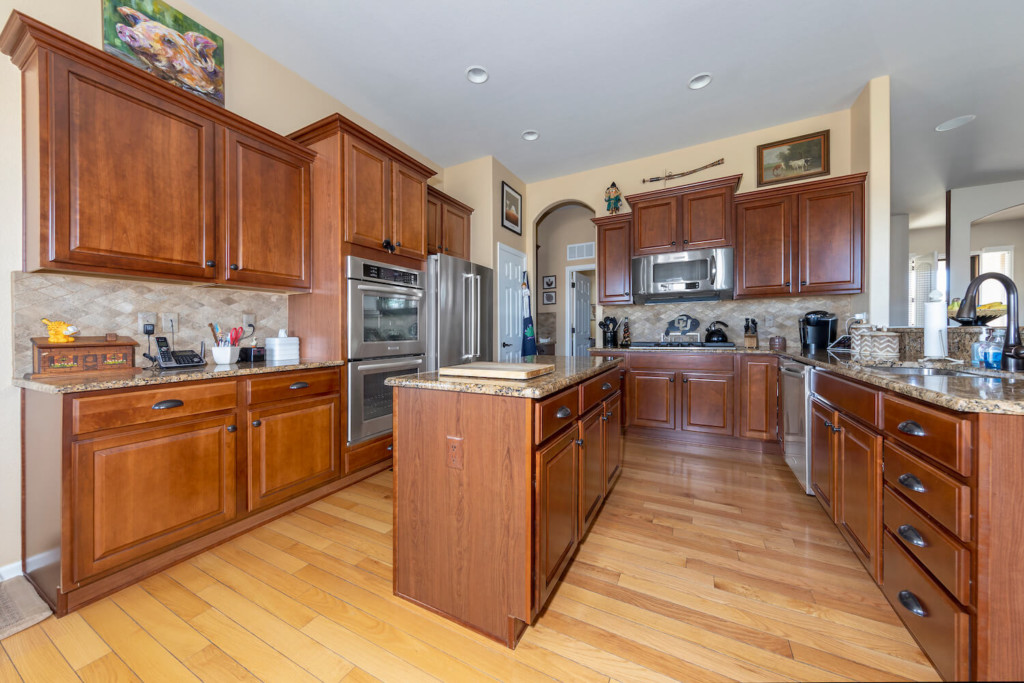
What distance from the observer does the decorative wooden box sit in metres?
1.57

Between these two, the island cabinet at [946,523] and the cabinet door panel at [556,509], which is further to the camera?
the cabinet door panel at [556,509]

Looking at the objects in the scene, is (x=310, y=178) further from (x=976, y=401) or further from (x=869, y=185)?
(x=869, y=185)

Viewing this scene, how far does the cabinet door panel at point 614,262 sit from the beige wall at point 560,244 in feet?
5.69

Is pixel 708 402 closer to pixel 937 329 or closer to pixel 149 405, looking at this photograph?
pixel 937 329

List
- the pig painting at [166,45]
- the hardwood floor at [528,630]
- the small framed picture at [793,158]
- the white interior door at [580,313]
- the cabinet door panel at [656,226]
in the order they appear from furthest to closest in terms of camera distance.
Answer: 1. the white interior door at [580,313]
2. the cabinet door panel at [656,226]
3. the small framed picture at [793,158]
4. the pig painting at [166,45]
5. the hardwood floor at [528,630]

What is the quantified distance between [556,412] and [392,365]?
1.73 m

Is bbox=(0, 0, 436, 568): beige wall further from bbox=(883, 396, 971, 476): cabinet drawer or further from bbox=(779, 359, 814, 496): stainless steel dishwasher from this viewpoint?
bbox=(779, 359, 814, 496): stainless steel dishwasher

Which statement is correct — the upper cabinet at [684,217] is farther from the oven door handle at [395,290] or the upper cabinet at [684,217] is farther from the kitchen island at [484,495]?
the kitchen island at [484,495]

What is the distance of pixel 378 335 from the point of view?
2650 millimetres

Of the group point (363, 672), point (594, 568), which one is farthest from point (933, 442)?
point (363, 672)

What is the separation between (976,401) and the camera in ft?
2.74

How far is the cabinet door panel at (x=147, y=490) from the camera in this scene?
139cm

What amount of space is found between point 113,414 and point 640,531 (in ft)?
7.82

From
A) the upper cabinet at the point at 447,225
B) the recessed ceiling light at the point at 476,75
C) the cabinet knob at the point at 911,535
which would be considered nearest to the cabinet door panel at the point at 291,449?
the upper cabinet at the point at 447,225
